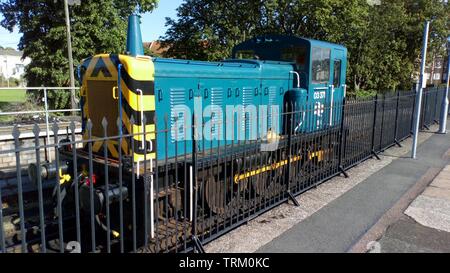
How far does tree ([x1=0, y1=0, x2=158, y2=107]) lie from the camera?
16.5m

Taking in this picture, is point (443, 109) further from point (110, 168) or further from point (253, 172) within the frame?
point (110, 168)

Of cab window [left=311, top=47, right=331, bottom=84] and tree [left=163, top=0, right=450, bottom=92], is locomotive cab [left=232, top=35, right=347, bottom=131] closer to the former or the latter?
cab window [left=311, top=47, right=331, bottom=84]

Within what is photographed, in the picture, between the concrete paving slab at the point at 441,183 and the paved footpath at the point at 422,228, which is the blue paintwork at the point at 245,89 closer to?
the paved footpath at the point at 422,228

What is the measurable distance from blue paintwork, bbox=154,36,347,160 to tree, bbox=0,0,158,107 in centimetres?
1160

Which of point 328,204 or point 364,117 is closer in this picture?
point 328,204

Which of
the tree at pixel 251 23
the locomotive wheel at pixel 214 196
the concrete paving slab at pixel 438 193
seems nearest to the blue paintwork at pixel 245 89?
the locomotive wheel at pixel 214 196

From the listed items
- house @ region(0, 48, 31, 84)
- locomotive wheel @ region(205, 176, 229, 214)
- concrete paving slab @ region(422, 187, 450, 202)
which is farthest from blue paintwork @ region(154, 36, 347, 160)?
house @ region(0, 48, 31, 84)

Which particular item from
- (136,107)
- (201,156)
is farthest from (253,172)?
(136,107)

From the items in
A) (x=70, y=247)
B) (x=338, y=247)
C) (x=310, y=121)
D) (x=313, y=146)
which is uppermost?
(x=310, y=121)

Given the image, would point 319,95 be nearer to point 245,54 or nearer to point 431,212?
point 245,54

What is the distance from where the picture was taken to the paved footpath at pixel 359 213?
4602 mm

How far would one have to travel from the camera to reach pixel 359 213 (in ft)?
18.7
